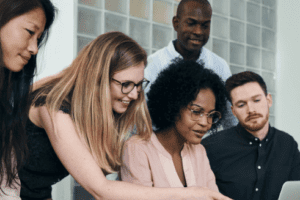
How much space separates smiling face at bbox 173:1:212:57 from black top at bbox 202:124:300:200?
1.76 ft

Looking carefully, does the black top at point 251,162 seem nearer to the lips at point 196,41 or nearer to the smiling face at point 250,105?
the smiling face at point 250,105

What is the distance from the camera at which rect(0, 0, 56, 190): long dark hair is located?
1.09 m

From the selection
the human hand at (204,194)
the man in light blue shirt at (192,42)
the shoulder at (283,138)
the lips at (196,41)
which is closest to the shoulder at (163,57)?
the man in light blue shirt at (192,42)

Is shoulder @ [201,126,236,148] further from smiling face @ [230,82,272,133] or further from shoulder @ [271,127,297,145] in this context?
shoulder @ [271,127,297,145]

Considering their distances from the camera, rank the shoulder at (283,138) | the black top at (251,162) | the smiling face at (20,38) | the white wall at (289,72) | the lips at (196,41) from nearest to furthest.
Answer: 1. the smiling face at (20,38)
2. the black top at (251,162)
3. the shoulder at (283,138)
4. the lips at (196,41)
5. the white wall at (289,72)

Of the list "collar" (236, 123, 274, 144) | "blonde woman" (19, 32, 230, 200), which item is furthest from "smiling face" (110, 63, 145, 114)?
"collar" (236, 123, 274, 144)

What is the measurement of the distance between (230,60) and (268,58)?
0.54 meters

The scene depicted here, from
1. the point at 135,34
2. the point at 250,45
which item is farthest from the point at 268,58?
the point at 135,34

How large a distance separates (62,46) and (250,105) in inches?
48.7

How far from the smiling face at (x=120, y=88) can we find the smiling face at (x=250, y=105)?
58cm

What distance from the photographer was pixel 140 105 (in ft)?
4.38

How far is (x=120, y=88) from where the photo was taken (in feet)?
3.97

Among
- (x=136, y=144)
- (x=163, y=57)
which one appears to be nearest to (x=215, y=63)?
(x=163, y=57)

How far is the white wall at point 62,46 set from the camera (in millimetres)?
2234
